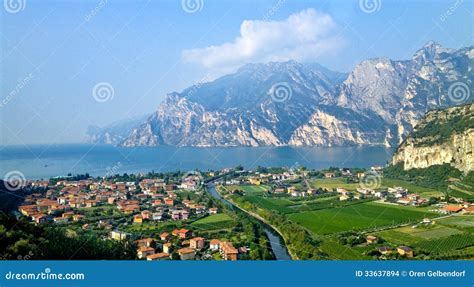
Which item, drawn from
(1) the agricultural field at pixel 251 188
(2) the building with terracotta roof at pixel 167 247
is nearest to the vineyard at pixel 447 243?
(2) the building with terracotta roof at pixel 167 247

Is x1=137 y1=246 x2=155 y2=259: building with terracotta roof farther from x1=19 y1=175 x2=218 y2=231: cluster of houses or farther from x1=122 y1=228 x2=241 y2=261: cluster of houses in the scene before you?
x1=19 y1=175 x2=218 y2=231: cluster of houses

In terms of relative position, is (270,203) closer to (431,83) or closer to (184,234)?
(184,234)

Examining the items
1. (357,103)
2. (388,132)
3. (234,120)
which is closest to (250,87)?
(234,120)

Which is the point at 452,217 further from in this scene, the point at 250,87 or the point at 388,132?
the point at 250,87
